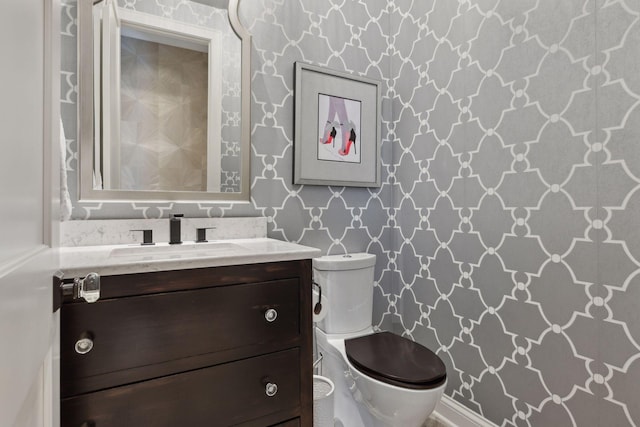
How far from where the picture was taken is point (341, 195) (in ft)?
6.59

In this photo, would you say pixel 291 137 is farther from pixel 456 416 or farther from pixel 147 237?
pixel 456 416

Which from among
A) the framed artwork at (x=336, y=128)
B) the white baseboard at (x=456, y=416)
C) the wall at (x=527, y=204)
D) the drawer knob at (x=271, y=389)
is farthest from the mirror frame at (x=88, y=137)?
the white baseboard at (x=456, y=416)

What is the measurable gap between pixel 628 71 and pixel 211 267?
1467 mm

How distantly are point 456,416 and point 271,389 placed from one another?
42.3 inches

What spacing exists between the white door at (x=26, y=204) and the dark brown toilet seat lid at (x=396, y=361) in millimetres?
1074

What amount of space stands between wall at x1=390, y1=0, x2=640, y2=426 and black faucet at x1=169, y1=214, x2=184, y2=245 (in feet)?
4.03

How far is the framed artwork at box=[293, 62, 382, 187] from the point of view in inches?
73.4

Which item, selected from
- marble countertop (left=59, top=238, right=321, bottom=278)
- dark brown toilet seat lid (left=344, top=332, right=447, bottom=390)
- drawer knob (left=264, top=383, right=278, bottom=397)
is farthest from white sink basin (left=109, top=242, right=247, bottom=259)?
dark brown toilet seat lid (left=344, top=332, right=447, bottom=390)

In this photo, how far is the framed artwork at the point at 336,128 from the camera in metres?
1.86

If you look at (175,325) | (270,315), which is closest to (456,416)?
(270,315)

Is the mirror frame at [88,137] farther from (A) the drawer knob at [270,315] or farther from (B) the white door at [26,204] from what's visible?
(B) the white door at [26,204]

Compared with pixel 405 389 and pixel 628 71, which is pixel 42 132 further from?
pixel 628 71

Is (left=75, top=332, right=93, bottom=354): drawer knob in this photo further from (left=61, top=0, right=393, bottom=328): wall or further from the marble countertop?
(left=61, top=0, right=393, bottom=328): wall

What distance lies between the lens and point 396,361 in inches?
56.6
